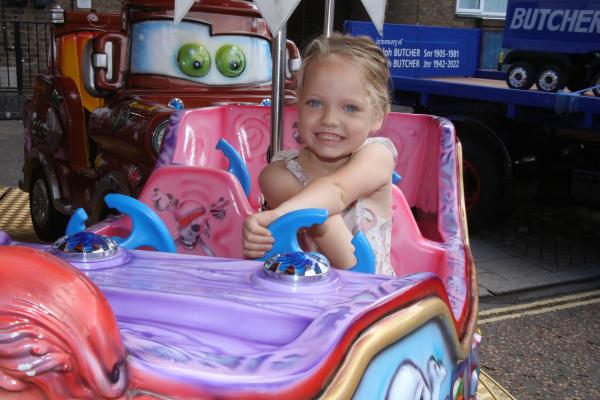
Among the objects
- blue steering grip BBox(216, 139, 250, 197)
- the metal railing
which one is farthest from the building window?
blue steering grip BBox(216, 139, 250, 197)

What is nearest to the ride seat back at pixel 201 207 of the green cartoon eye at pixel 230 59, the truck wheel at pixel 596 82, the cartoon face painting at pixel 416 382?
the cartoon face painting at pixel 416 382

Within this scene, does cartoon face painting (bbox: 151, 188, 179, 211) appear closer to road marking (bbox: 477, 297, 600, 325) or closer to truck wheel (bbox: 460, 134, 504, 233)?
road marking (bbox: 477, 297, 600, 325)

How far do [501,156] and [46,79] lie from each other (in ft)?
9.52

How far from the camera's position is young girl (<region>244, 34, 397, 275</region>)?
1541 millimetres

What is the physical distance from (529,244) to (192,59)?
2.39 m

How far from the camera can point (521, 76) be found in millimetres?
4777

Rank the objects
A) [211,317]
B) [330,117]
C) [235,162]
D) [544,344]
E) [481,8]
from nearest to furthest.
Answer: [211,317]
[330,117]
[235,162]
[544,344]
[481,8]

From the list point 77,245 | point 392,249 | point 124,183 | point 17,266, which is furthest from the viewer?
point 124,183

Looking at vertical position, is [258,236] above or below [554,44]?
below

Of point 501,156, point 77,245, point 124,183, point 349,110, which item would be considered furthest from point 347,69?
point 501,156

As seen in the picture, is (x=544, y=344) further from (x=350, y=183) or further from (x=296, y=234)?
(x=296, y=234)

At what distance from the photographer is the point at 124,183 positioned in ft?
10.9

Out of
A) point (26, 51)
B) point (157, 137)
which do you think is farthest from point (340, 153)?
point (26, 51)

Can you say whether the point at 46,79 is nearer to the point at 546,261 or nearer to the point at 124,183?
the point at 124,183
